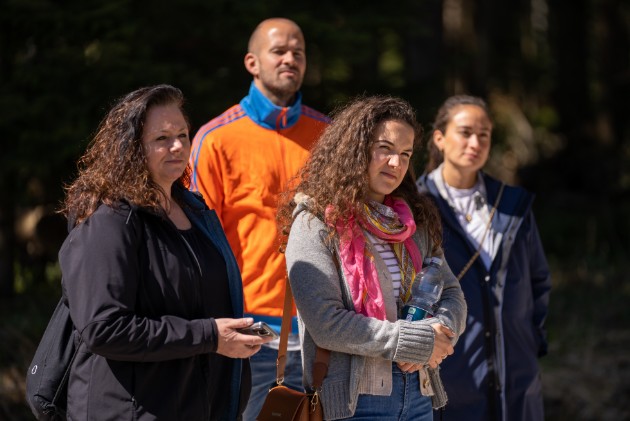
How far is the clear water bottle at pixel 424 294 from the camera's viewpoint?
10.7 ft

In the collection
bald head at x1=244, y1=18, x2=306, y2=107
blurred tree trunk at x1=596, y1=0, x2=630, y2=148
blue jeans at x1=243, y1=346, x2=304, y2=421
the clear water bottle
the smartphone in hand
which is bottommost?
blue jeans at x1=243, y1=346, x2=304, y2=421

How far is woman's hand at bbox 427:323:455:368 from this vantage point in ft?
10.6

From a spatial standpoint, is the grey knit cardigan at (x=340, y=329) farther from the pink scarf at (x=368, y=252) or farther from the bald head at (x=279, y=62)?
the bald head at (x=279, y=62)

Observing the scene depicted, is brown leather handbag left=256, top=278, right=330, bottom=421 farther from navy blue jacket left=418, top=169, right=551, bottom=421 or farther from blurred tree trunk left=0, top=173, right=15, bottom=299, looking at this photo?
blurred tree trunk left=0, top=173, right=15, bottom=299

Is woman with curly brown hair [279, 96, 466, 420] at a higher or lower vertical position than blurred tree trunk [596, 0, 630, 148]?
lower

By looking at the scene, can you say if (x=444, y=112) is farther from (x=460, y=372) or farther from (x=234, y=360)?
(x=234, y=360)

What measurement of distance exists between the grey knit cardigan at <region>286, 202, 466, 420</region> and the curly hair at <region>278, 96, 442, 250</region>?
A: 0.35 feet

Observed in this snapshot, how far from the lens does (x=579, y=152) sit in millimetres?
14570

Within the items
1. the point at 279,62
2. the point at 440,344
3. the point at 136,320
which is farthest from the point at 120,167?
the point at 279,62

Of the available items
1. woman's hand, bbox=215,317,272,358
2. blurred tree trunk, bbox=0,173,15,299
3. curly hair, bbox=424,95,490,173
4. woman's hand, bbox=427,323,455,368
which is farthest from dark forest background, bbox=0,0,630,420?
woman's hand, bbox=215,317,272,358

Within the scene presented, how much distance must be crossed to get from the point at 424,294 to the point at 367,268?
0.23 m

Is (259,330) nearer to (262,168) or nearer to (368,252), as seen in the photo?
(368,252)

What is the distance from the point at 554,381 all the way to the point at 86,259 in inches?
224

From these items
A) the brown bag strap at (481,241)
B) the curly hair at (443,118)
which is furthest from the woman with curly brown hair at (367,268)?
the curly hair at (443,118)
